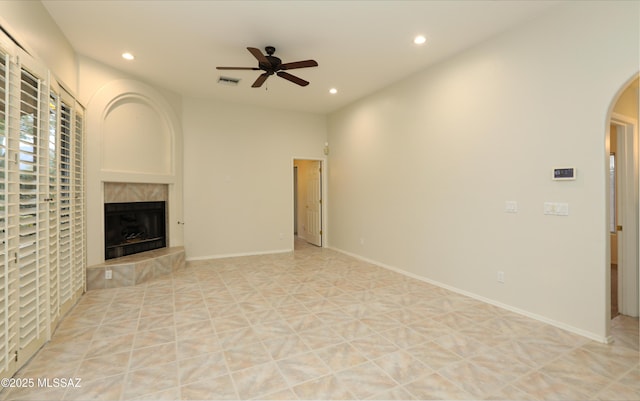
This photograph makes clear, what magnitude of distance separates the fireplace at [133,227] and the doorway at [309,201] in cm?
338

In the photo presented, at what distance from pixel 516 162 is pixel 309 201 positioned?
520cm

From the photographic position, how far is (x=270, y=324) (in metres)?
3.01

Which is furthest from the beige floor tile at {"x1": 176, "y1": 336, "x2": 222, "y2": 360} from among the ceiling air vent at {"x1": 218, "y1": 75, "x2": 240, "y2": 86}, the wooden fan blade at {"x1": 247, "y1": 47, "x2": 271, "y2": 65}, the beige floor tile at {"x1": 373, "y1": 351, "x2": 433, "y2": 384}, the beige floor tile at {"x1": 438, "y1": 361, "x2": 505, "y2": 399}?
the ceiling air vent at {"x1": 218, "y1": 75, "x2": 240, "y2": 86}

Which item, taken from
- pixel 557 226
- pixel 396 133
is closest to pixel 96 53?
pixel 396 133

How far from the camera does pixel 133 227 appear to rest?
499cm

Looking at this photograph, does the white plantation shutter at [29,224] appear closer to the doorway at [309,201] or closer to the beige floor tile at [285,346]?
the beige floor tile at [285,346]

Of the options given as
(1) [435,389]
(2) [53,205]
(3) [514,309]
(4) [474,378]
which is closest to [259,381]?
(1) [435,389]

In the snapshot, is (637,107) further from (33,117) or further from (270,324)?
(33,117)

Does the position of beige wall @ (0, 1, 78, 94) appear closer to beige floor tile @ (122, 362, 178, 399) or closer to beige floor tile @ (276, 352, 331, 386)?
beige floor tile @ (122, 362, 178, 399)

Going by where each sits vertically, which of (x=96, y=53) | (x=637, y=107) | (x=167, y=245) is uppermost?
(x=96, y=53)

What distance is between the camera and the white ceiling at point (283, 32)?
9.64 feet

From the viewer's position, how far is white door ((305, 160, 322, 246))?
7223 mm

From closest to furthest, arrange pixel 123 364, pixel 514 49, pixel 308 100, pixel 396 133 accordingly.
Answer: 1. pixel 123 364
2. pixel 514 49
3. pixel 396 133
4. pixel 308 100

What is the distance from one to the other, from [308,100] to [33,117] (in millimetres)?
4335
